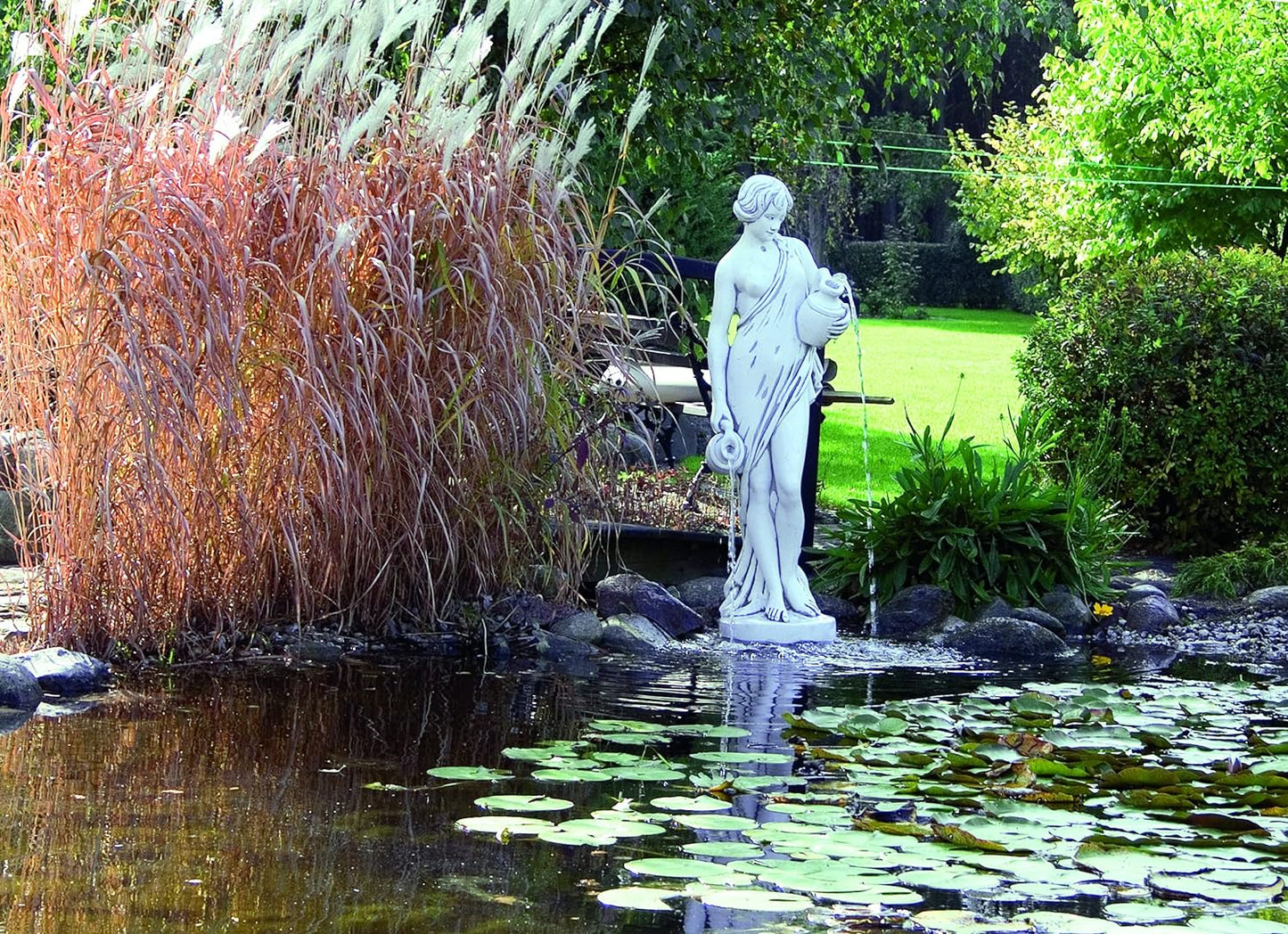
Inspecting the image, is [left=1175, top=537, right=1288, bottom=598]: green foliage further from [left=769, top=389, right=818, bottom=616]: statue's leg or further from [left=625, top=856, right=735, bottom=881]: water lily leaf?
[left=625, top=856, right=735, bottom=881]: water lily leaf

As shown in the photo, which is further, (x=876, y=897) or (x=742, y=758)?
(x=742, y=758)

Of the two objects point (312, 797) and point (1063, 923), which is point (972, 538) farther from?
point (1063, 923)

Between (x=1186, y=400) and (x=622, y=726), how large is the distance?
20.7 ft

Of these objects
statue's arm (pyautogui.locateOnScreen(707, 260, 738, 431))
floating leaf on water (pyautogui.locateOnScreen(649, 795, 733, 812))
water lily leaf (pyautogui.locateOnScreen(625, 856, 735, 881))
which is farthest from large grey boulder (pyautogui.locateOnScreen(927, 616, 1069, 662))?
water lily leaf (pyautogui.locateOnScreen(625, 856, 735, 881))

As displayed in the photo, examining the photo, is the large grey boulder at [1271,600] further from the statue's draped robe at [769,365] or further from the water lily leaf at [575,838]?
the water lily leaf at [575,838]

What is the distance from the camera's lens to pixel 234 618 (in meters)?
6.07

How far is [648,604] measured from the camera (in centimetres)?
725

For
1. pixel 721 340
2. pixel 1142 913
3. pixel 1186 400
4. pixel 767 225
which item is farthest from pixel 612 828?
pixel 1186 400

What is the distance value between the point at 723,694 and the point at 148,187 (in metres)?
2.62

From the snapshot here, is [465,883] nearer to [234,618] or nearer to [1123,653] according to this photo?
[234,618]

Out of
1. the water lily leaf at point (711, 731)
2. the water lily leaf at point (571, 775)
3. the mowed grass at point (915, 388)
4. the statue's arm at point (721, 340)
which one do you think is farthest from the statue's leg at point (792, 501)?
the water lily leaf at point (571, 775)

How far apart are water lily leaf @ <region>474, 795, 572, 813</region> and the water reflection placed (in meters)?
0.09

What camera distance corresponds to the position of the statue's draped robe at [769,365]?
23.5 feet

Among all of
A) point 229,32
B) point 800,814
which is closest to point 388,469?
point 229,32
